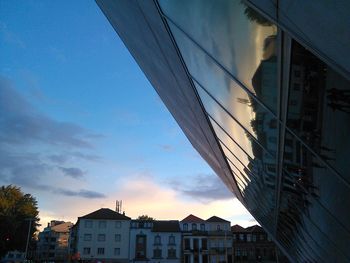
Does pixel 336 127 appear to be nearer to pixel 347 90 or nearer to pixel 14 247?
pixel 347 90

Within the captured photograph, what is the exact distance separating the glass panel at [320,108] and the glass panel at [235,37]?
0.23m

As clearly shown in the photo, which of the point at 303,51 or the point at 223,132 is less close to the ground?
the point at 223,132

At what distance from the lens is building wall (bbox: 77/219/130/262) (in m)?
71.6

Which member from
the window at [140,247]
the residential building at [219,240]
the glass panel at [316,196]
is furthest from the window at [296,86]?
the window at [140,247]

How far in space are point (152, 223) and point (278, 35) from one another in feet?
251

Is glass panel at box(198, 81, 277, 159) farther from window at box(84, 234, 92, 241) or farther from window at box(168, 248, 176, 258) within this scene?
window at box(84, 234, 92, 241)

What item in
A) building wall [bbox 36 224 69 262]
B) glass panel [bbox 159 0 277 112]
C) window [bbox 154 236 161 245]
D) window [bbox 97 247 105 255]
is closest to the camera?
glass panel [bbox 159 0 277 112]

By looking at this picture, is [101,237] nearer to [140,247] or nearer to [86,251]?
[86,251]

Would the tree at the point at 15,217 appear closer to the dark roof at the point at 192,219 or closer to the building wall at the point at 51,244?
the dark roof at the point at 192,219

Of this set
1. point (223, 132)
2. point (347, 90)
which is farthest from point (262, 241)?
point (347, 90)

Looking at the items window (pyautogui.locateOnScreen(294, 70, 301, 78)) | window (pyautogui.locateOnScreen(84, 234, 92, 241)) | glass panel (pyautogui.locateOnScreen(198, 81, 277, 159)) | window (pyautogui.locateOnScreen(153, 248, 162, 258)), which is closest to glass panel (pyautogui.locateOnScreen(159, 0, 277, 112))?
window (pyautogui.locateOnScreen(294, 70, 301, 78))

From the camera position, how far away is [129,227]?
245 ft

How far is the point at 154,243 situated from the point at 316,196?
69.9 meters

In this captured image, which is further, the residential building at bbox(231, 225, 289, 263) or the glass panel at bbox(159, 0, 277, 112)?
the residential building at bbox(231, 225, 289, 263)
